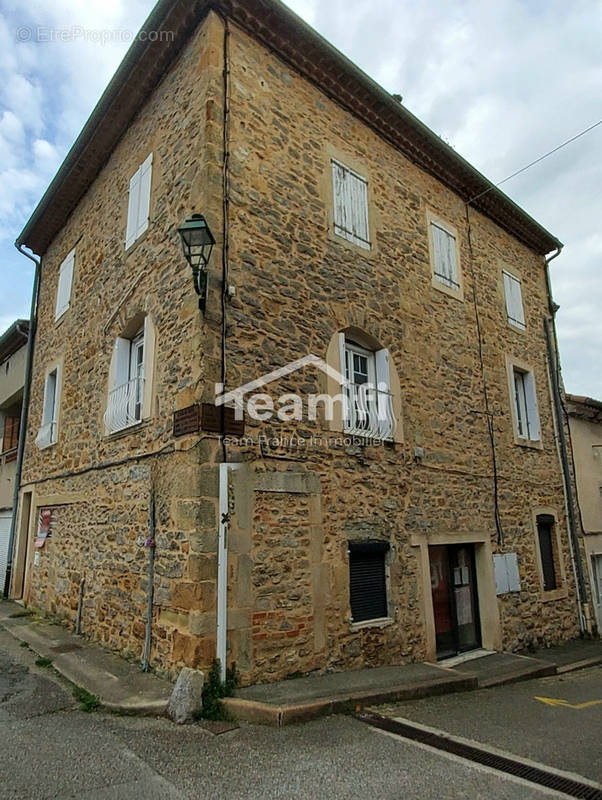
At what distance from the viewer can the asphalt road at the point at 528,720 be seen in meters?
4.07

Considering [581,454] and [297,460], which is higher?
[581,454]

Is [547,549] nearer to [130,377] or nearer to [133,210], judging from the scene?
[130,377]

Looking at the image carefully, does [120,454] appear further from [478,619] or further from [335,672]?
[478,619]

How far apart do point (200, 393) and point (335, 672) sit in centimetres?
330

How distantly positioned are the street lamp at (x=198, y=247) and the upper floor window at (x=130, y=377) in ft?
4.15

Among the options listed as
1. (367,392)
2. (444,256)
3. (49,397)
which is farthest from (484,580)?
(49,397)

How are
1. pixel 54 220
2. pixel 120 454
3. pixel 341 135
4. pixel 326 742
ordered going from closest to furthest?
pixel 326 742 < pixel 120 454 < pixel 341 135 < pixel 54 220

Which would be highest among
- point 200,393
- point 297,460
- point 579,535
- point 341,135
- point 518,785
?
point 341,135

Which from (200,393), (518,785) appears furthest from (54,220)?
(518,785)

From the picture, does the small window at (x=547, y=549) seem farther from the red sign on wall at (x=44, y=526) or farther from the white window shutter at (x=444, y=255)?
the red sign on wall at (x=44, y=526)

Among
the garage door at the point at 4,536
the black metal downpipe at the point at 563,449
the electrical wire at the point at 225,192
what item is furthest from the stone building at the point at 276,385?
the garage door at the point at 4,536

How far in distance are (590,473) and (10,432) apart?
13.7m

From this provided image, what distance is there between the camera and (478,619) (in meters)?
8.45

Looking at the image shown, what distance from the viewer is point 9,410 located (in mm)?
13953
